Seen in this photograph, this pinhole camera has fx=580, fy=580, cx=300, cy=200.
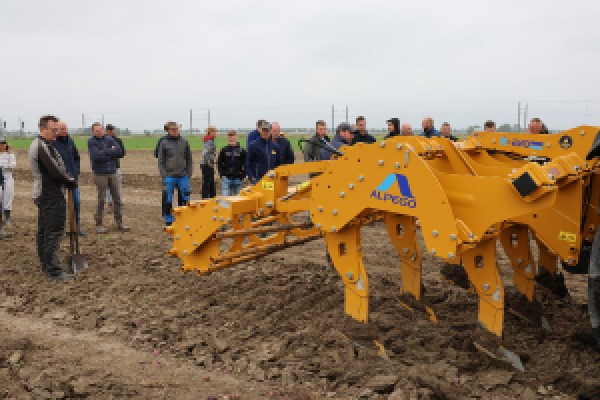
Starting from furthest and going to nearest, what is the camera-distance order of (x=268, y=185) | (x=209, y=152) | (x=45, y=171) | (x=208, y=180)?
1. (x=208, y=180)
2. (x=209, y=152)
3. (x=45, y=171)
4. (x=268, y=185)

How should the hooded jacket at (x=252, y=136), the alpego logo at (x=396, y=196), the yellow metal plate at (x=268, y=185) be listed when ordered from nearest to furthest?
the alpego logo at (x=396, y=196) < the yellow metal plate at (x=268, y=185) < the hooded jacket at (x=252, y=136)

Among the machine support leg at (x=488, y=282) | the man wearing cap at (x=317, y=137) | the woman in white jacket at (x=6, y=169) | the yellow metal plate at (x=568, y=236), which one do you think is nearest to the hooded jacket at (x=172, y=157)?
the man wearing cap at (x=317, y=137)

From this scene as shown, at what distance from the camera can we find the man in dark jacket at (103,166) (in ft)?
34.6

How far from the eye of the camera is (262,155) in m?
9.32

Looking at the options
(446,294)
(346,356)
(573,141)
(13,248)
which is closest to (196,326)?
(346,356)

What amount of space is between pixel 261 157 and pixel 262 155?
4 cm

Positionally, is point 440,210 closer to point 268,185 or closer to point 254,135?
point 268,185

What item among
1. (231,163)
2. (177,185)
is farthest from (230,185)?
(177,185)

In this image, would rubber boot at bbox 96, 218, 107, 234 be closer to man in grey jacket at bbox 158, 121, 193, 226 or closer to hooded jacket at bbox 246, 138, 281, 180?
man in grey jacket at bbox 158, 121, 193, 226

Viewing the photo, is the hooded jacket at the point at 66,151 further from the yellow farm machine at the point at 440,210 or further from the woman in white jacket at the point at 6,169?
the yellow farm machine at the point at 440,210

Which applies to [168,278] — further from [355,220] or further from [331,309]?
[355,220]

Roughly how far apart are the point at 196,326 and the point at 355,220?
203 centimetres

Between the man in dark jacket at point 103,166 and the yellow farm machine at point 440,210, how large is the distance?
214 inches

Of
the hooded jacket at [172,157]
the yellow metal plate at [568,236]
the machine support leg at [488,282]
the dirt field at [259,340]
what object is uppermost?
the hooded jacket at [172,157]
